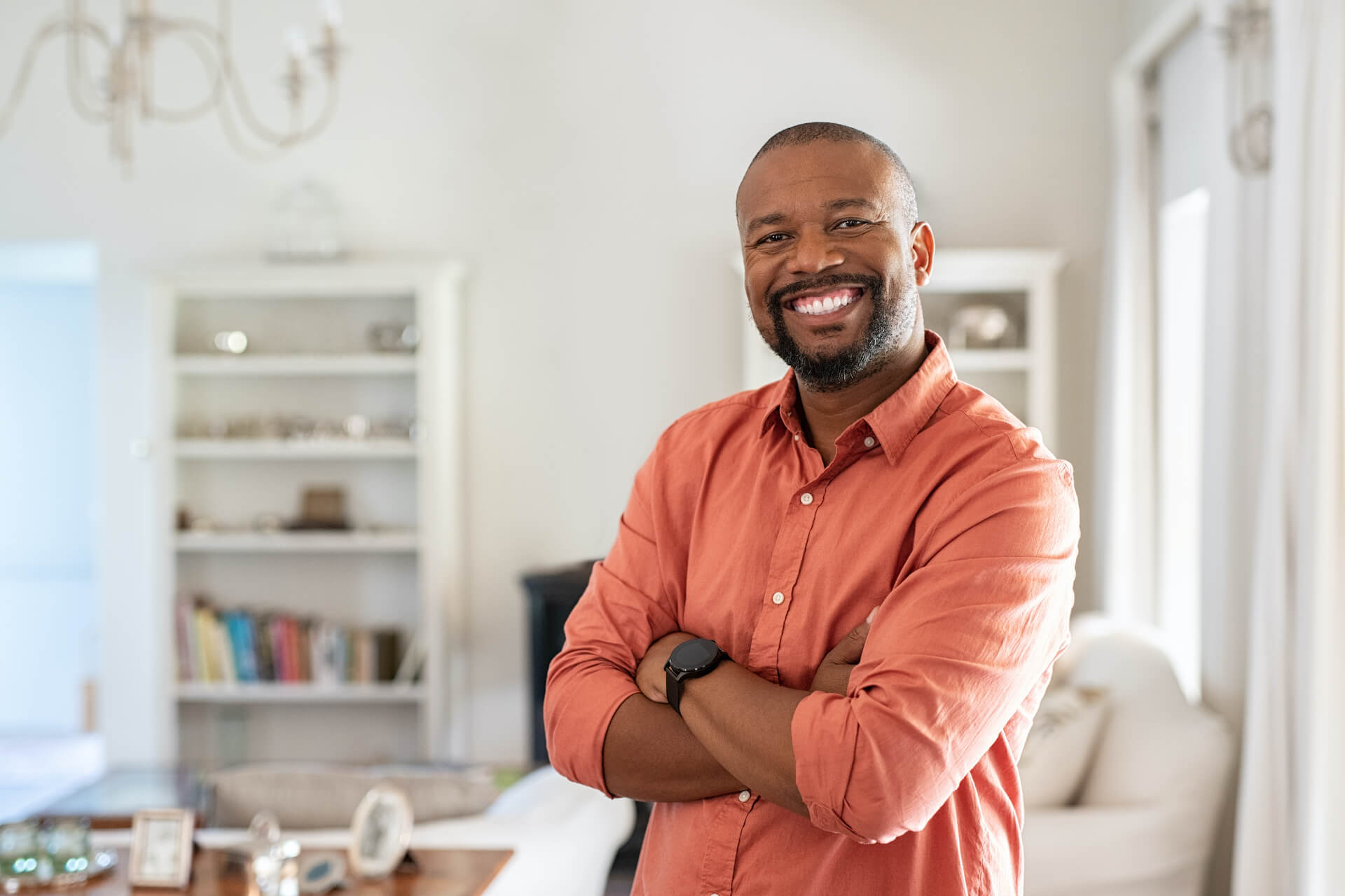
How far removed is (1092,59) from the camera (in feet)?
13.7

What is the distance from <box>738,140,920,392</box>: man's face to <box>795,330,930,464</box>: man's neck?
3cm

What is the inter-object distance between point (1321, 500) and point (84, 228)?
439 cm

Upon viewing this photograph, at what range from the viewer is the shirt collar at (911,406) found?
45.9 inches

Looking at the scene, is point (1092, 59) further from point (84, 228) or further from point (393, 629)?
point (84, 228)

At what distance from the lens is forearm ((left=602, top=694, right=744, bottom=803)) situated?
3.88ft

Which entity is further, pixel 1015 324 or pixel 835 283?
pixel 1015 324

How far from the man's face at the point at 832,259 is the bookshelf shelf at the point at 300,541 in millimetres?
3225

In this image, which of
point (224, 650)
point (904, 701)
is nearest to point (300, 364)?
point (224, 650)

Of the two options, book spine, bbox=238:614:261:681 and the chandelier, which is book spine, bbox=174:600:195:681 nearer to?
book spine, bbox=238:614:261:681

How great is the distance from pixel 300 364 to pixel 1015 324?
2537 millimetres

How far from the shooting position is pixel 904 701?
1.04m

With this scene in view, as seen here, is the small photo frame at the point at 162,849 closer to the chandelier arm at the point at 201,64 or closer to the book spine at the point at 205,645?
the book spine at the point at 205,645

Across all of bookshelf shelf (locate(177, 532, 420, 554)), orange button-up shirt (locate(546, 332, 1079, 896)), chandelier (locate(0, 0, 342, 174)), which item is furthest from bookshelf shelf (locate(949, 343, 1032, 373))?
orange button-up shirt (locate(546, 332, 1079, 896))

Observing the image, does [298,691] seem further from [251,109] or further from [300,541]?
[251,109]
